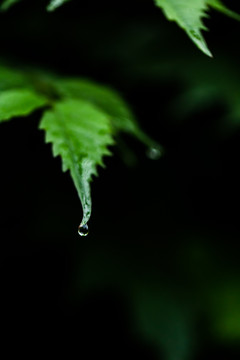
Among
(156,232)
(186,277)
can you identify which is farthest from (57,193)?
(186,277)

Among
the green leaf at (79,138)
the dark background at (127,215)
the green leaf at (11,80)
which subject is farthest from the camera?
the dark background at (127,215)

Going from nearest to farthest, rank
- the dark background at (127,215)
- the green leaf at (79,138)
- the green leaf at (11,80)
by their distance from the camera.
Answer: the green leaf at (79,138) → the green leaf at (11,80) → the dark background at (127,215)

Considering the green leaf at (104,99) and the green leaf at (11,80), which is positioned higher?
the green leaf at (11,80)

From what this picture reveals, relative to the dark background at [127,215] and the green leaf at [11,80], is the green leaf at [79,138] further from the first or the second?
the dark background at [127,215]

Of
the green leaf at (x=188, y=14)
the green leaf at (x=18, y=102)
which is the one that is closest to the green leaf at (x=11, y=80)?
the green leaf at (x=18, y=102)

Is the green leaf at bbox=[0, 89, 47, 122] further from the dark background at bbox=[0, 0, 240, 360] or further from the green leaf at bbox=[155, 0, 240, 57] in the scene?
the dark background at bbox=[0, 0, 240, 360]

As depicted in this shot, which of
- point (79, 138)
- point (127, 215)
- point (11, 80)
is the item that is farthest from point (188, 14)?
point (127, 215)

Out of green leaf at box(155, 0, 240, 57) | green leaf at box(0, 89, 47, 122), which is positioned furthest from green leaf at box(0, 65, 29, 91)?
green leaf at box(155, 0, 240, 57)
